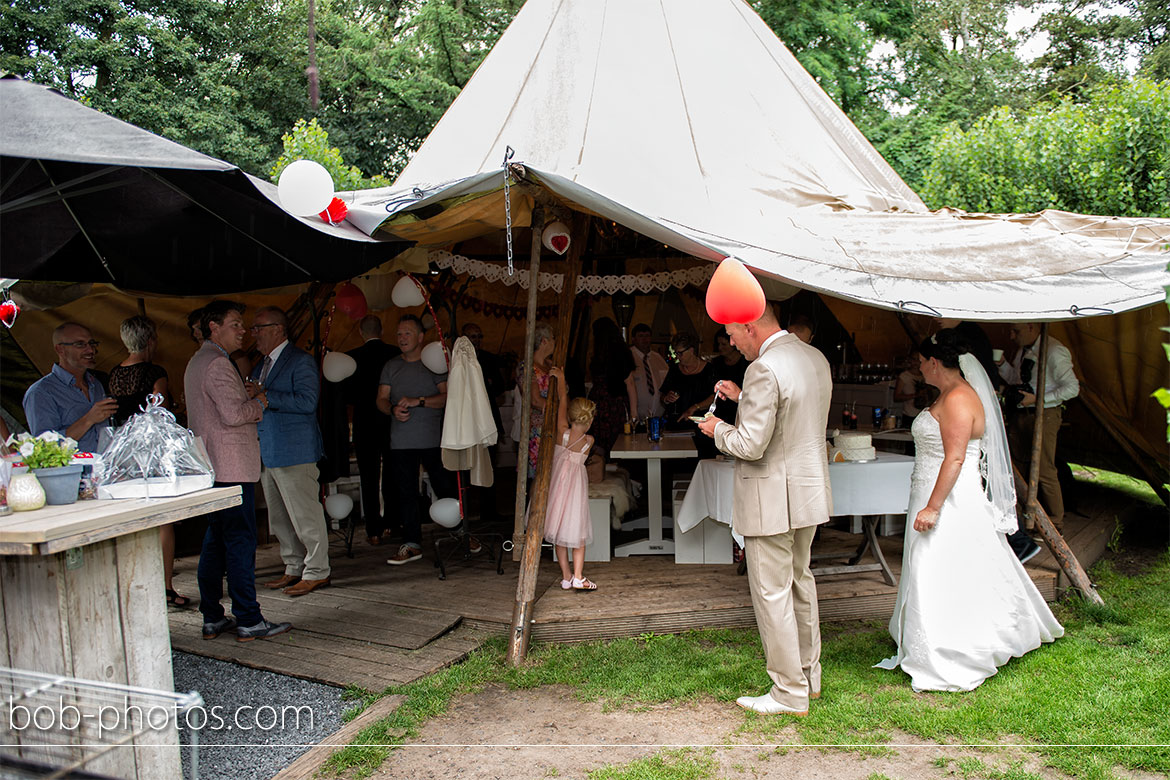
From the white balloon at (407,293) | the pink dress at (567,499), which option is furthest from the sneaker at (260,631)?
the white balloon at (407,293)

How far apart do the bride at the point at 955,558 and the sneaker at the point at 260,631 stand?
285 centimetres

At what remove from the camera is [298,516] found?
430 cm

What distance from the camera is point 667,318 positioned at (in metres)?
8.18

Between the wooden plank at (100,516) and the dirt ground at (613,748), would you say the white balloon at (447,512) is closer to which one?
the dirt ground at (613,748)

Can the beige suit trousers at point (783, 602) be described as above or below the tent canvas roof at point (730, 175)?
below

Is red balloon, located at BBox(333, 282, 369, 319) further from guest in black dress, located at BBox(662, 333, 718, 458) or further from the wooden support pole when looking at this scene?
the wooden support pole

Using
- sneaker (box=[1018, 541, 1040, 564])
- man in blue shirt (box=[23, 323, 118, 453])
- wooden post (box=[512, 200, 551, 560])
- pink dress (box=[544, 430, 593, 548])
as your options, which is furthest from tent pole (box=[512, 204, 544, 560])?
sneaker (box=[1018, 541, 1040, 564])

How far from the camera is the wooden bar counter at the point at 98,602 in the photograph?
2.08 metres

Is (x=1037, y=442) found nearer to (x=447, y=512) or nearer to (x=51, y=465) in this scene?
(x=447, y=512)

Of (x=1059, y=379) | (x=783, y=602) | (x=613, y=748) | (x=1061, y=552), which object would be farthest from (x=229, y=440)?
(x=1059, y=379)

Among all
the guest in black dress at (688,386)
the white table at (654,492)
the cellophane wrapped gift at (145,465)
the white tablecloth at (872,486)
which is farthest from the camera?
the guest in black dress at (688,386)

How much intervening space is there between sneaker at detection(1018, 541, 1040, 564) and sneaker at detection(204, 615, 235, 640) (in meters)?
4.24

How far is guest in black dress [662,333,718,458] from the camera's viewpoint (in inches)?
211

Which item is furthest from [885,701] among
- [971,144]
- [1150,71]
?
→ [1150,71]
